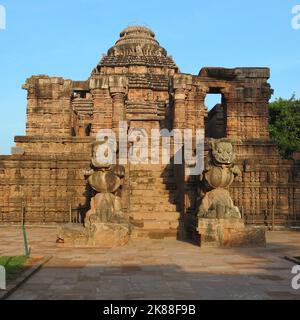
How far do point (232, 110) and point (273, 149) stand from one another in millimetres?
2796

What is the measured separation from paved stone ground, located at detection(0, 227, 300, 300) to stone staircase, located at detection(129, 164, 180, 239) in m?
1.25

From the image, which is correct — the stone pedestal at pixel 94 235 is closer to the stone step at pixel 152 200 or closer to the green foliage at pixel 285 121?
the stone step at pixel 152 200

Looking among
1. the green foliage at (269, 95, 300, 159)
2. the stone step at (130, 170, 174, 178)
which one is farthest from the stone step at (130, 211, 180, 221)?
the green foliage at (269, 95, 300, 159)

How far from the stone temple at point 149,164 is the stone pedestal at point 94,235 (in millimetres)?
1519

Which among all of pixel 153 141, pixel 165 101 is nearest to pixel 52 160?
pixel 153 141

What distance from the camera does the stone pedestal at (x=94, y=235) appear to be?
9.91 m

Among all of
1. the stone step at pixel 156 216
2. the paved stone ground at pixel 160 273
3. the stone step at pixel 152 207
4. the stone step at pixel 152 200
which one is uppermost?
the stone step at pixel 152 200

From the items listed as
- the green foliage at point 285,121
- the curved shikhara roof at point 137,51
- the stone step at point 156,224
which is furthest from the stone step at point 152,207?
the green foliage at point 285,121

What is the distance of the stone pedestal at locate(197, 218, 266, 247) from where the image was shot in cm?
1002

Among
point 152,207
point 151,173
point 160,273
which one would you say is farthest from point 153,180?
point 160,273

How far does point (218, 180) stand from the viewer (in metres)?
10.5

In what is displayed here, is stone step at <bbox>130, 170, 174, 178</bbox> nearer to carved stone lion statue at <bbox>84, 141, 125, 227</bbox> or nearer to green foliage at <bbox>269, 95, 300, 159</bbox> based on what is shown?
carved stone lion statue at <bbox>84, 141, 125, 227</bbox>

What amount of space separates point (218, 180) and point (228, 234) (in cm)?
135

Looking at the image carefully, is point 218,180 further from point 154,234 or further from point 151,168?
point 151,168
